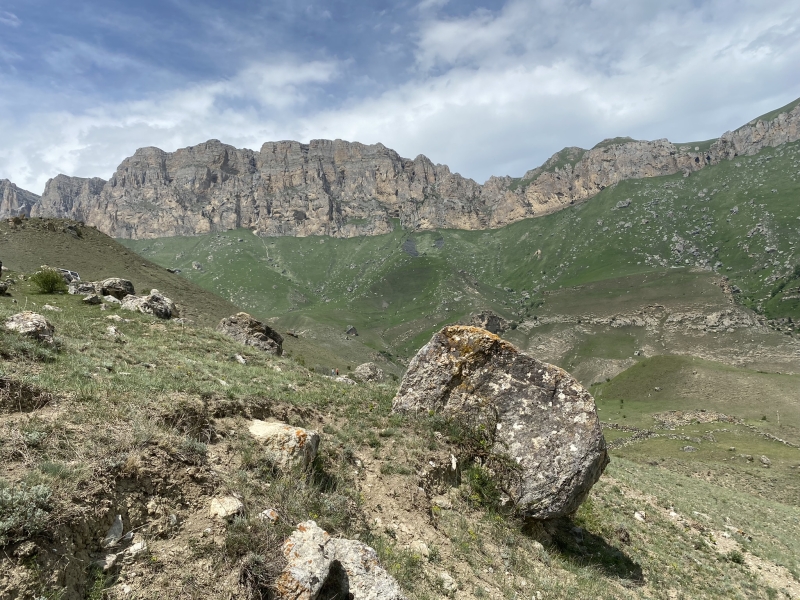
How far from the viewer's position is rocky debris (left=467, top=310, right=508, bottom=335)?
456 feet

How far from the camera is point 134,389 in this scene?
8.22 metres

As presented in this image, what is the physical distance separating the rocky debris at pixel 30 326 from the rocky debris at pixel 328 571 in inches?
392

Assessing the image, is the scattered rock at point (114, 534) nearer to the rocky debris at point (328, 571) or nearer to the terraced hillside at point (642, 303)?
the rocky debris at point (328, 571)

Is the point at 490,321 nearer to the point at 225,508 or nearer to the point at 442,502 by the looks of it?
the point at 442,502

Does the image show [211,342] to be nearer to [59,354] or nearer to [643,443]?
[59,354]

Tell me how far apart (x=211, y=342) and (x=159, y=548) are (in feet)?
50.8

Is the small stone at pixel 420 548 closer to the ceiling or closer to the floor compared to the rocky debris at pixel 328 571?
closer to the floor

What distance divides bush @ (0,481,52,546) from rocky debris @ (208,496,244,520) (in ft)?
6.36

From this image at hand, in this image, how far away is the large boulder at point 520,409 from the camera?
30.9ft

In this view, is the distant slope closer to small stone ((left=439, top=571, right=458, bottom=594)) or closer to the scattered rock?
the scattered rock

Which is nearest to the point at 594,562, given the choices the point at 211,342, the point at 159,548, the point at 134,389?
the point at 159,548

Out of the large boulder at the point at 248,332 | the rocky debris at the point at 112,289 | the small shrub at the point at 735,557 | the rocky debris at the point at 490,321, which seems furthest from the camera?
the rocky debris at the point at 490,321

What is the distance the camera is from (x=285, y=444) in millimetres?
7660

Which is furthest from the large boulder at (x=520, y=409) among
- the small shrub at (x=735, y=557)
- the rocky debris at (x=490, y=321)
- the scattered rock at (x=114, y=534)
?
the rocky debris at (x=490, y=321)
